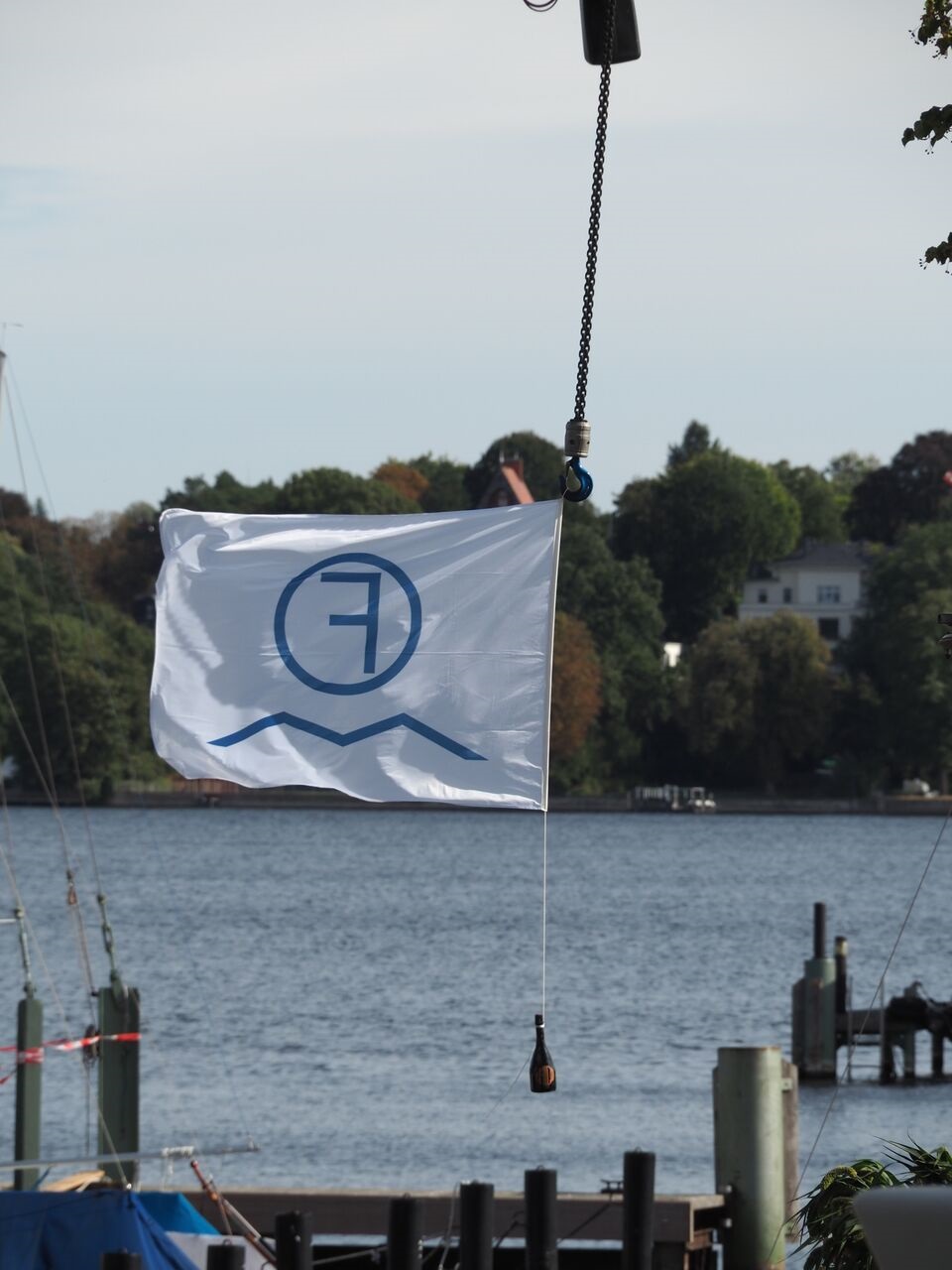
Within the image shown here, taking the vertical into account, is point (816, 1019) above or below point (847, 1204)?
below

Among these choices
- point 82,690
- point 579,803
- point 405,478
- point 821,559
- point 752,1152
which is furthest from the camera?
point 405,478

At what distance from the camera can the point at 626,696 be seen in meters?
138

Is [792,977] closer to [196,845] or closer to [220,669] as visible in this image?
[220,669]

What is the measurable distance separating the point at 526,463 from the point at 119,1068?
149639 mm

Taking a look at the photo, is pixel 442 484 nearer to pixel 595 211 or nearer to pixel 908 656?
pixel 908 656

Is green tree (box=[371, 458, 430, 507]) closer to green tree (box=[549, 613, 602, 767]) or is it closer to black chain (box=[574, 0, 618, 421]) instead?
green tree (box=[549, 613, 602, 767])

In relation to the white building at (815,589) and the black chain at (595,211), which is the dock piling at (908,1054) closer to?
the black chain at (595,211)

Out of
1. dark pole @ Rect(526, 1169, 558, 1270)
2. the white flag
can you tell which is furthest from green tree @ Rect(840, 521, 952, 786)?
the white flag

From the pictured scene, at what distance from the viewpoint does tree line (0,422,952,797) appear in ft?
391

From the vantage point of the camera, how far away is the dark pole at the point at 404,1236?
1282 centimetres

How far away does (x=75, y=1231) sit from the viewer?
12.7m

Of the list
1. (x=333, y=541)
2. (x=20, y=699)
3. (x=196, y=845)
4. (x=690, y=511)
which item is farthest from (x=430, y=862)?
(x=333, y=541)

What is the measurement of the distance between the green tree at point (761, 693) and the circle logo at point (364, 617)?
11901cm

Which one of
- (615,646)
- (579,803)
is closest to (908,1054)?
(579,803)
